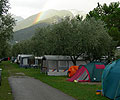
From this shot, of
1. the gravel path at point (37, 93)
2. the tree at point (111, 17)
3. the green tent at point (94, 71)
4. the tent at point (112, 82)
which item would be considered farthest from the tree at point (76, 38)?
the tent at point (112, 82)

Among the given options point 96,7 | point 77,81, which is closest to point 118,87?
point 77,81

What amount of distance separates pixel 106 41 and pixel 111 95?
1777 centimetres

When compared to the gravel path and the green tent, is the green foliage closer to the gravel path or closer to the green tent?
the green tent

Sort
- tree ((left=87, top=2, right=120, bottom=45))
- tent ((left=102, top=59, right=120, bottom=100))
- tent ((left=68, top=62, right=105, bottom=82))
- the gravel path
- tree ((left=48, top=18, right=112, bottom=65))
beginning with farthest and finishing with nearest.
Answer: tree ((left=87, top=2, right=120, bottom=45)) → tree ((left=48, top=18, right=112, bottom=65)) → tent ((left=68, top=62, right=105, bottom=82)) → the gravel path → tent ((left=102, top=59, right=120, bottom=100))

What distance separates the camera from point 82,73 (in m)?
20.2

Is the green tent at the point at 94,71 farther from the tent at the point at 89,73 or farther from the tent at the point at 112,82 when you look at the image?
the tent at the point at 112,82

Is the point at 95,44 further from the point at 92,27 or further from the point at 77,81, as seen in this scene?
the point at 77,81

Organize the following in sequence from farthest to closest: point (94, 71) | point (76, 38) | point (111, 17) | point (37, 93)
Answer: point (111, 17)
point (76, 38)
point (94, 71)
point (37, 93)

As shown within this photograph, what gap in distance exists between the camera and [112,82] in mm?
11062

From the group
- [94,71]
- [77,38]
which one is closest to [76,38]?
[77,38]

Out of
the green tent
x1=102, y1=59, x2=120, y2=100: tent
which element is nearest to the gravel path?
x1=102, y1=59, x2=120, y2=100: tent

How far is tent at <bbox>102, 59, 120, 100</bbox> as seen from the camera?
34.4ft

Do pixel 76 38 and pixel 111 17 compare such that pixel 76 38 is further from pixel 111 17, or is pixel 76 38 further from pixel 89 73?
pixel 111 17

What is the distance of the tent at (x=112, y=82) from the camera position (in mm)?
10492
